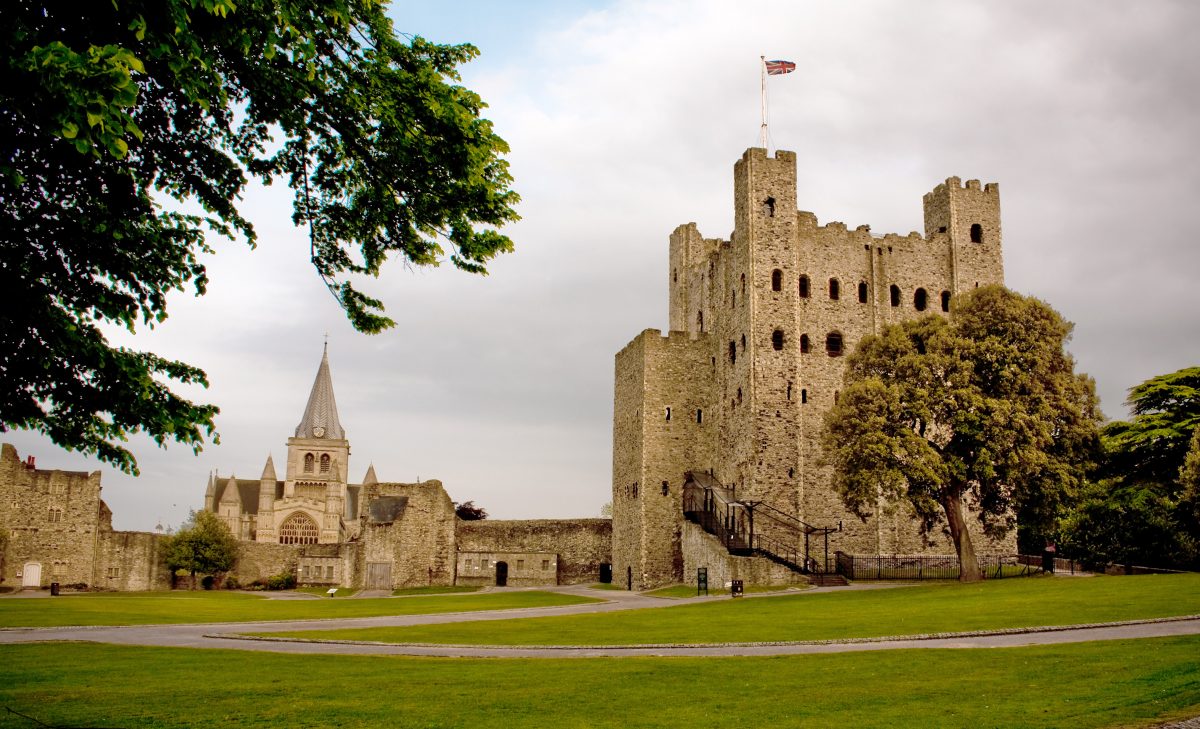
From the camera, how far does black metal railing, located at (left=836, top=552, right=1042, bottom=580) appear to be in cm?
3978

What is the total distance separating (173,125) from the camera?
1206 centimetres

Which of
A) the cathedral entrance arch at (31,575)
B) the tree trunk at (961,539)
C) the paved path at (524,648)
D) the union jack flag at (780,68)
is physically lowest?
the cathedral entrance arch at (31,575)

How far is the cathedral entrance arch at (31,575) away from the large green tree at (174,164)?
53.9m

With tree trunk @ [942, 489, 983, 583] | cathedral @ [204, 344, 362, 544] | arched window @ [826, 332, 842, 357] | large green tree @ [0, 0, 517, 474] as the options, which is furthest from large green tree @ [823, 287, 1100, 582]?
cathedral @ [204, 344, 362, 544]

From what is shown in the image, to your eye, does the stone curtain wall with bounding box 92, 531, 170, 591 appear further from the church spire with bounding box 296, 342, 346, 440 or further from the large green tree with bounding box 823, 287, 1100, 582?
the church spire with bounding box 296, 342, 346, 440

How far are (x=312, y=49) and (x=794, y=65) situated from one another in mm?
35387

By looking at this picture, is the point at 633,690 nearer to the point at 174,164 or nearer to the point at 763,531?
the point at 174,164

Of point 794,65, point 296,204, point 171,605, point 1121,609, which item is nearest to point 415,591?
point 171,605

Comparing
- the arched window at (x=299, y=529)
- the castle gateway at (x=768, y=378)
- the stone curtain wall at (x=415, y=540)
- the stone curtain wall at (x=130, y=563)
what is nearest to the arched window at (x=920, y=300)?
the castle gateway at (x=768, y=378)

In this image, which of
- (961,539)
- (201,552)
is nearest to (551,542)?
(201,552)

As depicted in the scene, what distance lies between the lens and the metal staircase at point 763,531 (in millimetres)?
40125

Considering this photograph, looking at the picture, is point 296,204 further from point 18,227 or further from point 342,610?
point 342,610

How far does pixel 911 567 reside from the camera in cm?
4081

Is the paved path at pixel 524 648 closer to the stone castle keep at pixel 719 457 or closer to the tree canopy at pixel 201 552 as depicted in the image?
the stone castle keep at pixel 719 457
